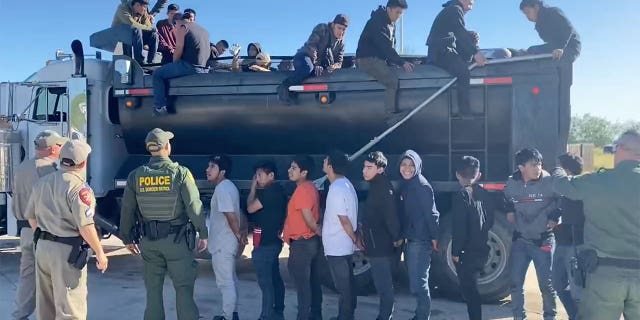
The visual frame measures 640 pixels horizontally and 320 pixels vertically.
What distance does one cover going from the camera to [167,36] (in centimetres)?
749

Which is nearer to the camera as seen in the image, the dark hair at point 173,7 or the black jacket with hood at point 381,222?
the black jacket with hood at point 381,222

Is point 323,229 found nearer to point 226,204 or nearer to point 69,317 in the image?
point 226,204

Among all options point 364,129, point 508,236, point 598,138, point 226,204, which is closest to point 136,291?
point 226,204

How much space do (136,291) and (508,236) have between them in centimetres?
425

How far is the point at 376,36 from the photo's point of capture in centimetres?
563

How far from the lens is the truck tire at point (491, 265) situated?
219 inches

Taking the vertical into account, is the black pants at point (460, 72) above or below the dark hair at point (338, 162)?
above

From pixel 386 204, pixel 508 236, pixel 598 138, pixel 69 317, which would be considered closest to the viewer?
pixel 69 317

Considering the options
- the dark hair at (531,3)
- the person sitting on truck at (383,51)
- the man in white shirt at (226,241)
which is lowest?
the man in white shirt at (226,241)

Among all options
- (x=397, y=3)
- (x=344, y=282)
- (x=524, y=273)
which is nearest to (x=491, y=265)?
(x=524, y=273)

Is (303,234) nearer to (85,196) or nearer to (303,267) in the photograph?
(303,267)

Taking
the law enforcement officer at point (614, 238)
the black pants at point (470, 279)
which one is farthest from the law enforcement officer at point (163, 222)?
the law enforcement officer at point (614, 238)

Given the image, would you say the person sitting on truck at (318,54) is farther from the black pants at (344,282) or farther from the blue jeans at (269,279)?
the black pants at (344,282)

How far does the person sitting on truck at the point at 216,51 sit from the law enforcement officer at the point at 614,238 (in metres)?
4.80
